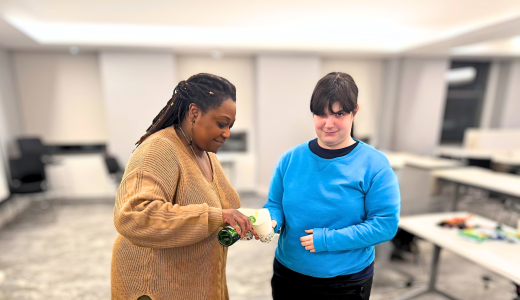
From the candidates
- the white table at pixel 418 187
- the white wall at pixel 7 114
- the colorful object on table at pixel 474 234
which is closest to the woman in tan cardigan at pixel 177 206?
the colorful object on table at pixel 474 234

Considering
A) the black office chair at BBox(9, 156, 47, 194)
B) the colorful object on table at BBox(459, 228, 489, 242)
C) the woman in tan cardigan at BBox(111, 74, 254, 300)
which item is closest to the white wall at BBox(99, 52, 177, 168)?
the black office chair at BBox(9, 156, 47, 194)

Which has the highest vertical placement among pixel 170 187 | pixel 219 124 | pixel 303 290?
pixel 219 124

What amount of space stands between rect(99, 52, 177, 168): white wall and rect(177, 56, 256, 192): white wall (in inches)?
16.5

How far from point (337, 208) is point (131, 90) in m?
4.43

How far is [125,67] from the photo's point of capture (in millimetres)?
4500

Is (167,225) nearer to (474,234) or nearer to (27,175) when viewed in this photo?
(474,234)

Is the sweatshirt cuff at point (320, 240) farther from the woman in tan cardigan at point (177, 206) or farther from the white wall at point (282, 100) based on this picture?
the white wall at point (282, 100)

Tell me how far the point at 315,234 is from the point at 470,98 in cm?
692

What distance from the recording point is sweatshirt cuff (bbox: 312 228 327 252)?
0.99 m

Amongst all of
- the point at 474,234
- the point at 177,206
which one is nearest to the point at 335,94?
the point at 177,206

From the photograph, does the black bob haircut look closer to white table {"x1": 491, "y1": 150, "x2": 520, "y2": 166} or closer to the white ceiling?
the white ceiling

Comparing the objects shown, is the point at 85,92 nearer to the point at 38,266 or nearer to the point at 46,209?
the point at 46,209

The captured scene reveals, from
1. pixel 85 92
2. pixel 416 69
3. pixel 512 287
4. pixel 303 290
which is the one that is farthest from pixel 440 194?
pixel 85 92

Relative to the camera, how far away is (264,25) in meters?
4.07
